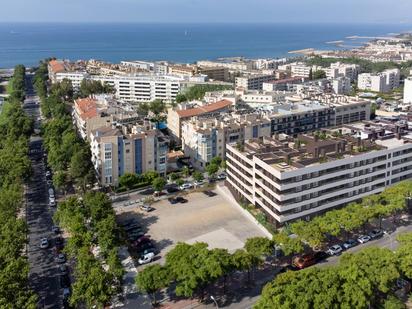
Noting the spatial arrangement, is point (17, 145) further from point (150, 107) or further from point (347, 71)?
point (347, 71)

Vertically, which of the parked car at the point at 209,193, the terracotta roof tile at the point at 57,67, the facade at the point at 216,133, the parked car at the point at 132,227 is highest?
the terracotta roof tile at the point at 57,67

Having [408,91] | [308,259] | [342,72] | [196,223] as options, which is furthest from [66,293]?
[342,72]

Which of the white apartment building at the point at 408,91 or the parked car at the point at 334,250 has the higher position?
the white apartment building at the point at 408,91

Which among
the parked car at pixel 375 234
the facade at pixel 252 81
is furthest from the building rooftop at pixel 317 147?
the facade at pixel 252 81

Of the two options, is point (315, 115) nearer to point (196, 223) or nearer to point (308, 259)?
point (196, 223)

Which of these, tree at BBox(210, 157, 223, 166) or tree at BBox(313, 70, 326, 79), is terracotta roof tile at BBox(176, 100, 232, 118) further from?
tree at BBox(313, 70, 326, 79)

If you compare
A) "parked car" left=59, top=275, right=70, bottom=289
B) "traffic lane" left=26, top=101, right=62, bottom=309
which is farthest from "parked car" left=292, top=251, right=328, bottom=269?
"traffic lane" left=26, top=101, right=62, bottom=309

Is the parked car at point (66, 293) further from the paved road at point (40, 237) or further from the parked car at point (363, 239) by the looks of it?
the parked car at point (363, 239)
